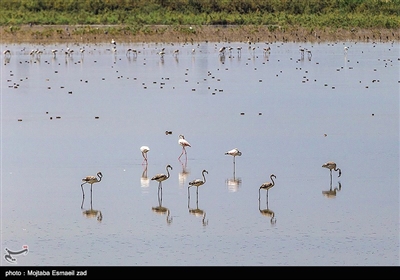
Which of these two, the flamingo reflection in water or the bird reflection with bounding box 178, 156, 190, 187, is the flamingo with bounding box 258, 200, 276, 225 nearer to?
the flamingo reflection in water

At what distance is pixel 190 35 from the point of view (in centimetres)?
5959

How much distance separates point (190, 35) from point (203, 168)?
42.8m

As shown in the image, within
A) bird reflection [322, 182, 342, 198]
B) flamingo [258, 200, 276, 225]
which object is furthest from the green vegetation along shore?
flamingo [258, 200, 276, 225]

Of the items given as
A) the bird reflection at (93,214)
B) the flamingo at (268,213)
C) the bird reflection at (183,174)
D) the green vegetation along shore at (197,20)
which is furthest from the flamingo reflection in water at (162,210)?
the green vegetation along shore at (197,20)

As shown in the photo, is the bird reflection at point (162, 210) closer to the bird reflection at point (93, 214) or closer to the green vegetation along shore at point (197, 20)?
the bird reflection at point (93, 214)

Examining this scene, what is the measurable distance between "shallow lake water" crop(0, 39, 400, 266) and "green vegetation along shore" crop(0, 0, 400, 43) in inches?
1012

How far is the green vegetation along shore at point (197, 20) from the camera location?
60.3 meters

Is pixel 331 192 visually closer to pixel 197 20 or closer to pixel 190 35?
pixel 190 35

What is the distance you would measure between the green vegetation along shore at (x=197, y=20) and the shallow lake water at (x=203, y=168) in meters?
25.7

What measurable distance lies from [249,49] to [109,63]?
30.9 ft

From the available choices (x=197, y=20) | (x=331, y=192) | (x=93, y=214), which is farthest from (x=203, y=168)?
(x=197, y=20)

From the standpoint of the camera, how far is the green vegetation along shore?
60.3 m
